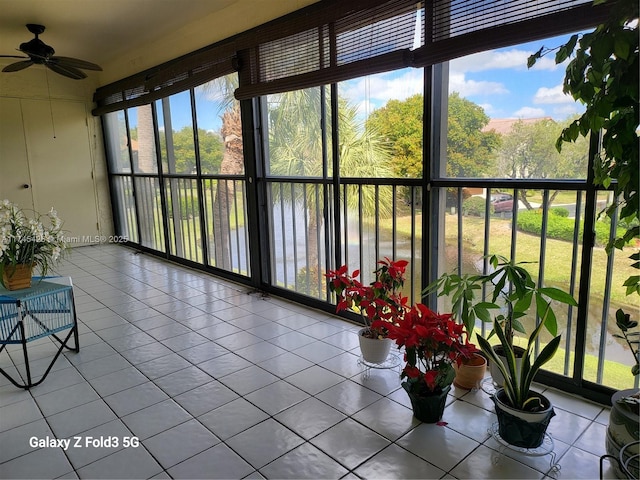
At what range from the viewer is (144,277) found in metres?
4.54

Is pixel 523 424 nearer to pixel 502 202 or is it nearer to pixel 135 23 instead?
pixel 502 202

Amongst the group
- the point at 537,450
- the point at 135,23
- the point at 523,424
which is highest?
the point at 135,23

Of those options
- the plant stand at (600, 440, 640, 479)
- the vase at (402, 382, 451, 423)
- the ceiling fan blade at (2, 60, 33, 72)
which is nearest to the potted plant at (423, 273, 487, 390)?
the vase at (402, 382, 451, 423)

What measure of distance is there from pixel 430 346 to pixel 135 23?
13.5 ft

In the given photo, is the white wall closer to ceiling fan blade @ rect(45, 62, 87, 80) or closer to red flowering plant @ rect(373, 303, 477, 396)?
ceiling fan blade @ rect(45, 62, 87, 80)

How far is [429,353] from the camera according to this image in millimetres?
1815

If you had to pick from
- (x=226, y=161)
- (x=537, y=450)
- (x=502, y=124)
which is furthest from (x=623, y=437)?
(x=226, y=161)

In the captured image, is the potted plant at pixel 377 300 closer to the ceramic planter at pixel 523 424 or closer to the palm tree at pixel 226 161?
the ceramic planter at pixel 523 424

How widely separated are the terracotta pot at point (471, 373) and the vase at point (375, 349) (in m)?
0.40

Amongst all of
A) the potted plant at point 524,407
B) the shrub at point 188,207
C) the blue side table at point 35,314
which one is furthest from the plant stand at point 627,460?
the shrub at point 188,207

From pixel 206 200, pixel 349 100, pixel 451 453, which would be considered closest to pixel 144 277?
pixel 206 200

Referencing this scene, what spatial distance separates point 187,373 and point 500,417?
1650 millimetres

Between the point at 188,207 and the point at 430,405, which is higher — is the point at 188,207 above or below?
above

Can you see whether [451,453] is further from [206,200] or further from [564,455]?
[206,200]
